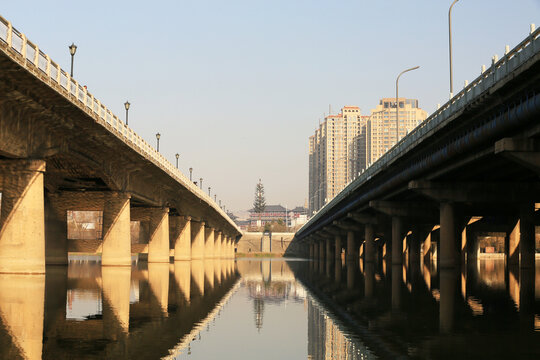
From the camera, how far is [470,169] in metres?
50.7

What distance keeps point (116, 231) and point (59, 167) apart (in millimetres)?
8769

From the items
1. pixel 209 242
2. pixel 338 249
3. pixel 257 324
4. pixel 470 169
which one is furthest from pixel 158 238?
pixel 257 324

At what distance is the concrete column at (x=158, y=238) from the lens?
253 ft

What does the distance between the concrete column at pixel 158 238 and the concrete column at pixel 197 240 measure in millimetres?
29960

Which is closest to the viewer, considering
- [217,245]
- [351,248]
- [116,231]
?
[116,231]

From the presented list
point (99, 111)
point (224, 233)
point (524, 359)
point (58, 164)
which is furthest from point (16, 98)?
point (224, 233)

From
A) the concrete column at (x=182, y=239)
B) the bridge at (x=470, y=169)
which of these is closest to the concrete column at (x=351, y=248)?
the bridge at (x=470, y=169)

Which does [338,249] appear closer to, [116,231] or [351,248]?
[351,248]

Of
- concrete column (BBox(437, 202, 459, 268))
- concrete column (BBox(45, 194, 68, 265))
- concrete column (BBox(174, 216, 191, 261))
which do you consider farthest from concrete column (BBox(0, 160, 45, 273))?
concrete column (BBox(174, 216, 191, 261))

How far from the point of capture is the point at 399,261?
3000 inches

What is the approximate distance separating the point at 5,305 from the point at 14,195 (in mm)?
15182

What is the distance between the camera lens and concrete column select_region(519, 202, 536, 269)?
6253cm

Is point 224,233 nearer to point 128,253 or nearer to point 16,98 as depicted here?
point 128,253

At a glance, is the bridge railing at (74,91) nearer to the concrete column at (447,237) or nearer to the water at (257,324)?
the water at (257,324)
